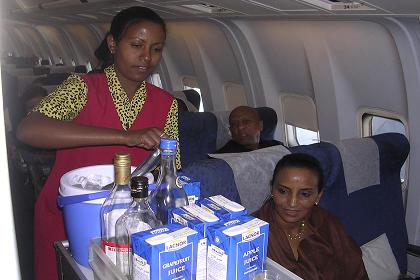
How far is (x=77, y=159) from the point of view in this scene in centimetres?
181

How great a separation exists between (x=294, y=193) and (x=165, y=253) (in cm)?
131

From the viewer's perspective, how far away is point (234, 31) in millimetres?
5523

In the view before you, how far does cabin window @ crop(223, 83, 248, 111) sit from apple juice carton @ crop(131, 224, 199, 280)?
5232 millimetres

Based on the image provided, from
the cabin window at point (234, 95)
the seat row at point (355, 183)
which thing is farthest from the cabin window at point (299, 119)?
the seat row at point (355, 183)

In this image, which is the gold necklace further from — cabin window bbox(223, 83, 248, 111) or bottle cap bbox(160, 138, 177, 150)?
cabin window bbox(223, 83, 248, 111)

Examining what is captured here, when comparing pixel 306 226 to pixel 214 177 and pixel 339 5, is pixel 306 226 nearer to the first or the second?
pixel 214 177

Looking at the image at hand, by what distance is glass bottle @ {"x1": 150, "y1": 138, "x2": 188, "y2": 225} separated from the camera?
132 cm

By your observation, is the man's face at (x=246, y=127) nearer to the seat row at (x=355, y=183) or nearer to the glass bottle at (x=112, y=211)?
the seat row at (x=355, y=183)

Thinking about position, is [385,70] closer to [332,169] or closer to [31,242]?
[332,169]

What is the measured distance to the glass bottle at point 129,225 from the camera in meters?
1.26

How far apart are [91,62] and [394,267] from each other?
11157 mm

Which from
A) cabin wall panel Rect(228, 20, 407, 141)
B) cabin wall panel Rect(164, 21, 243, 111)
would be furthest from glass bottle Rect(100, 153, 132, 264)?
cabin wall panel Rect(164, 21, 243, 111)

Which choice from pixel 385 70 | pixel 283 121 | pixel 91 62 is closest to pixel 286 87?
pixel 283 121

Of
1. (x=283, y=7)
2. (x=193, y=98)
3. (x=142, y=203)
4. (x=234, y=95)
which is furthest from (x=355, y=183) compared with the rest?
(x=193, y=98)
